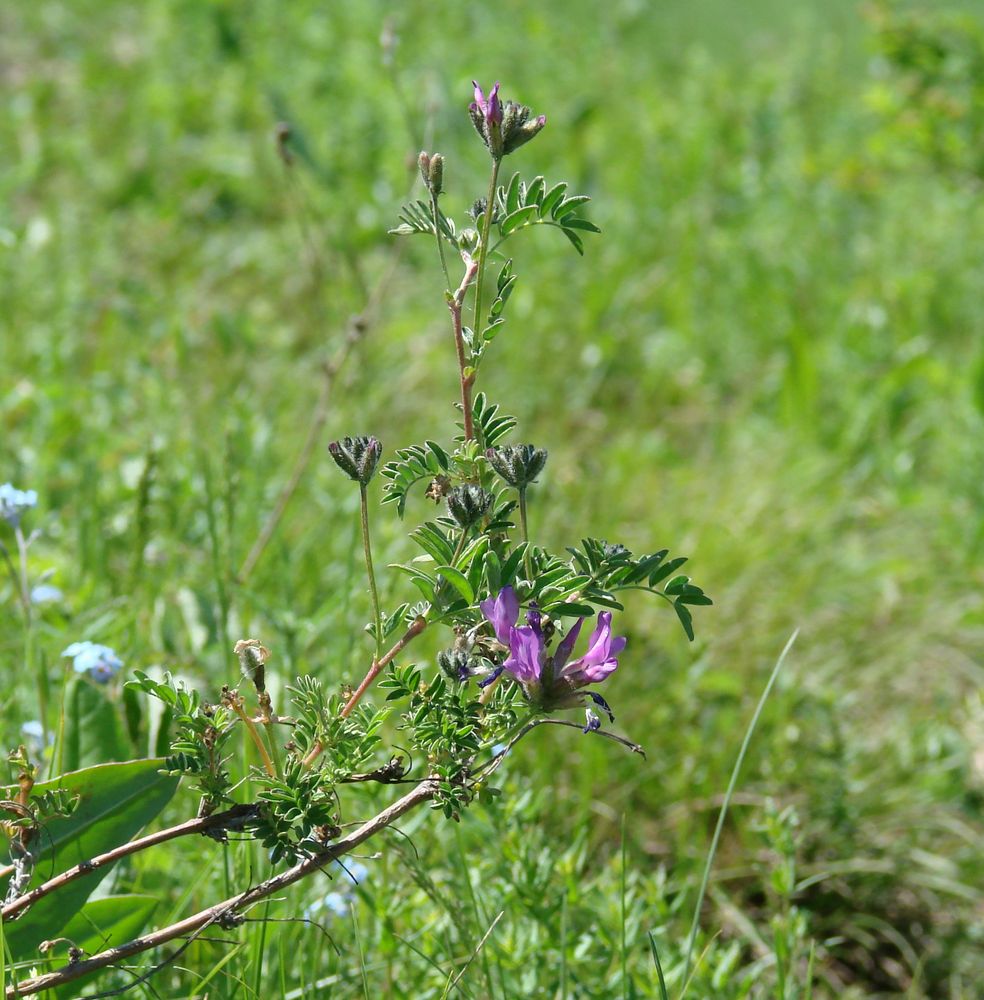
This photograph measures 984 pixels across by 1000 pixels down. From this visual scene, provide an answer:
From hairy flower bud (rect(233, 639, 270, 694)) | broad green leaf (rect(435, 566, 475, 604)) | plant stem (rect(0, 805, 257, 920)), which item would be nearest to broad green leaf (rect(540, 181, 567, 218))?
broad green leaf (rect(435, 566, 475, 604))

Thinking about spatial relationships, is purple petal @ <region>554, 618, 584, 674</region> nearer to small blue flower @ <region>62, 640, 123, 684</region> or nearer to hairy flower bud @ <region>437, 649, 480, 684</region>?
hairy flower bud @ <region>437, 649, 480, 684</region>

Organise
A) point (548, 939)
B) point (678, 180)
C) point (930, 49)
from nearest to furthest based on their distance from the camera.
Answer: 1. point (548, 939)
2. point (930, 49)
3. point (678, 180)

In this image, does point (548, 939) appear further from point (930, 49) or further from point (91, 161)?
point (91, 161)

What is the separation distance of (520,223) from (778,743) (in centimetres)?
116

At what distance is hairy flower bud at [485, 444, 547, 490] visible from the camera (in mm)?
1040

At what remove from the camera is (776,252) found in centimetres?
379

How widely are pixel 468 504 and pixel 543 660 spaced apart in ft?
0.47

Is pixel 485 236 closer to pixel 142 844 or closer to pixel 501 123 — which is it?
pixel 501 123

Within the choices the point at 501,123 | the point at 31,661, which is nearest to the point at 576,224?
the point at 501,123

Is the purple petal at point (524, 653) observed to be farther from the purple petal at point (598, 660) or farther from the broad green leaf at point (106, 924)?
the broad green leaf at point (106, 924)

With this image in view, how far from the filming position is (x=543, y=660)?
3.48 ft

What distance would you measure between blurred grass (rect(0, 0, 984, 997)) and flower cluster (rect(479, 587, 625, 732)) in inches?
14.0

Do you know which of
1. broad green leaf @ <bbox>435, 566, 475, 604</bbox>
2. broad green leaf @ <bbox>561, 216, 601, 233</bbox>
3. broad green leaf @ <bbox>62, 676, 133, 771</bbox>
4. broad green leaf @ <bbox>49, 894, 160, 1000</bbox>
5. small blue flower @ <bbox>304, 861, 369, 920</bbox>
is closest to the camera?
broad green leaf @ <bbox>435, 566, 475, 604</bbox>

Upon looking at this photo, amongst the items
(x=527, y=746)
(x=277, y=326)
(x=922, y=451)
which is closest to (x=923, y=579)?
(x=922, y=451)
